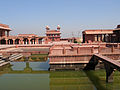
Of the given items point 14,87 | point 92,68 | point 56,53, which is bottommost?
point 14,87

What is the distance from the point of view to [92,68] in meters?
12.9

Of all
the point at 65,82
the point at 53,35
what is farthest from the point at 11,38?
the point at 65,82

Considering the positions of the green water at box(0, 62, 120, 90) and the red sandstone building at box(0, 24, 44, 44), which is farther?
the red sandstone building at box(0, 24, 44, 44)

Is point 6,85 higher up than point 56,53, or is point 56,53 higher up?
point 56,53

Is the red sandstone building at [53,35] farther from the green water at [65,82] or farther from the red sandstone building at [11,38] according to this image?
the green water at [65,82]

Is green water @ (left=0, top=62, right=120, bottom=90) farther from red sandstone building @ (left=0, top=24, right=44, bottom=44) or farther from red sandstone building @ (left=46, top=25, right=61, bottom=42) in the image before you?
red sandstone building @ (left=46, top=25, right=61, bottom=42)

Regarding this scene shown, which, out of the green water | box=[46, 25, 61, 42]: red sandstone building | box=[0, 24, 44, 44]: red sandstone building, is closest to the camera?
the green water

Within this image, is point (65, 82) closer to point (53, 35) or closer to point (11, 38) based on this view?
point (11, 38)

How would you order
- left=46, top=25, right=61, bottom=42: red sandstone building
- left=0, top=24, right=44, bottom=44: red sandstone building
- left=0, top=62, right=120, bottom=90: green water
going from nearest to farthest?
left=0, top=62, right=120, bottom=90: green water, left=0, top=24, right=44, bottom=44: red sandstone building, left=46, top=25, right=61, bottom=42: red sandstone building

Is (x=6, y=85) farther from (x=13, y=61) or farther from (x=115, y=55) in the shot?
(x=115, y=55)

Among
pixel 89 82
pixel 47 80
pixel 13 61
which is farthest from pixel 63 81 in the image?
pixel 13 61

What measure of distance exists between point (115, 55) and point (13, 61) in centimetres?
1448

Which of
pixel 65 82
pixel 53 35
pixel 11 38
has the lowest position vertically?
pixel 65 82

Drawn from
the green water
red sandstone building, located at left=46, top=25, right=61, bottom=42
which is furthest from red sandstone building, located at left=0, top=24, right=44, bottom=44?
the green water
